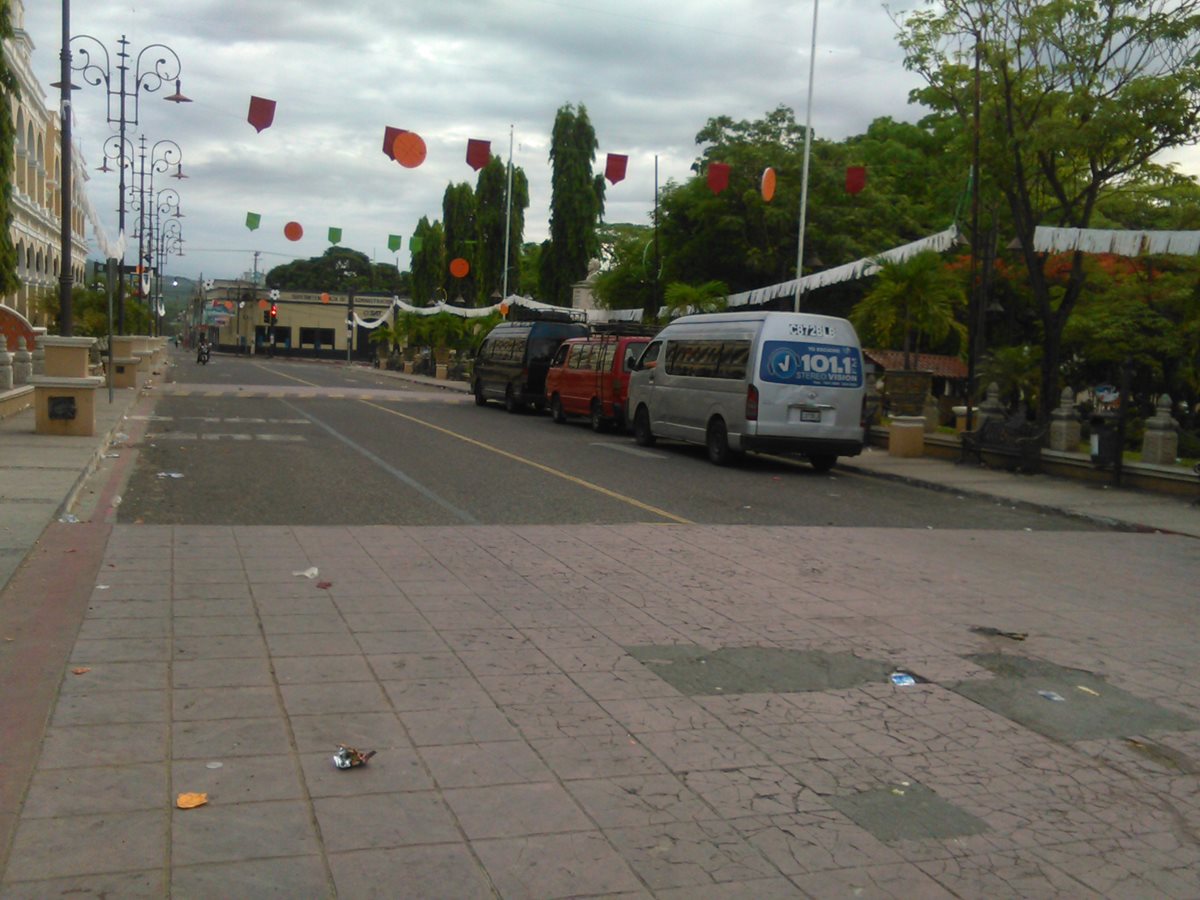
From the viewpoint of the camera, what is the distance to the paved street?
4133 mm

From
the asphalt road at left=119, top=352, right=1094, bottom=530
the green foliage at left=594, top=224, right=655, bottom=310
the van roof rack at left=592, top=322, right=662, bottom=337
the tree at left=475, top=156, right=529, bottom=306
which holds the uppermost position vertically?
the tree at left=475, top=156, right=529, bottom=306

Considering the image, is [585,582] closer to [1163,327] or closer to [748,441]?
[748,441]

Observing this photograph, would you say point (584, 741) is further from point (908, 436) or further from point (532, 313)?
point (532, 313)

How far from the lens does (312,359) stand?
100 m

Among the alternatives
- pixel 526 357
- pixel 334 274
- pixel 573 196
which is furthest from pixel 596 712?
pixel 334 274

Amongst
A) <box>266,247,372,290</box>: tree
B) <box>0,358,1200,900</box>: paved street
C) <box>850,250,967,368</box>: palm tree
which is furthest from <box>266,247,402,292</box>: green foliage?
<box>0,358,1200,900</box>: paved street

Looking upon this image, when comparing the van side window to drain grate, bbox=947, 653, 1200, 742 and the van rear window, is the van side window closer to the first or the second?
the van rear window

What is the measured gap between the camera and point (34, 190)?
4772 centimetres

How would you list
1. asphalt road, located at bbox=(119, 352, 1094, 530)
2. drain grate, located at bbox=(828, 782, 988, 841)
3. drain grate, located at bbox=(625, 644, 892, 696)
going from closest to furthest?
1. drain grate, located at bbox=(828, 782, 988, 841)
2. drain grate, located at bbox=(625, 644, 892, 696)
3. asphalt road, located at bbox=(119, 352, 1094, 530)

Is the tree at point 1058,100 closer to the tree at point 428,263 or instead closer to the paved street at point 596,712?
Result: the paved street at point 596,712

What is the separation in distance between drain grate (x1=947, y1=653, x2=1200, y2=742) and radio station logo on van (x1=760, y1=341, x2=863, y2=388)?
10823 mm

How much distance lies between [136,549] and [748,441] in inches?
404

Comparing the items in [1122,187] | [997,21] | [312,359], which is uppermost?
[997,21]

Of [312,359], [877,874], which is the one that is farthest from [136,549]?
[312,359]
